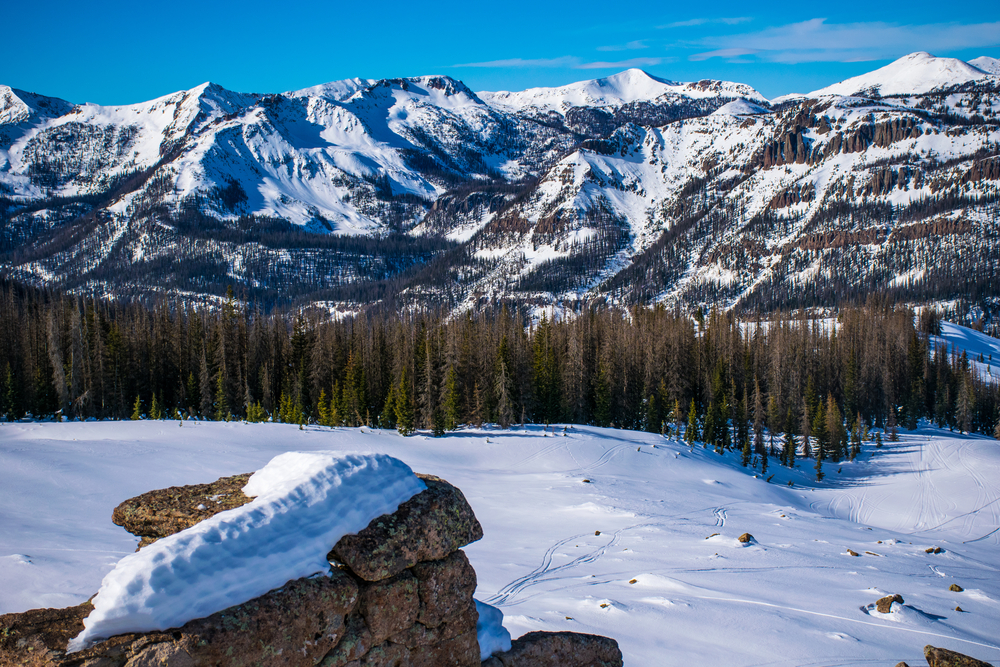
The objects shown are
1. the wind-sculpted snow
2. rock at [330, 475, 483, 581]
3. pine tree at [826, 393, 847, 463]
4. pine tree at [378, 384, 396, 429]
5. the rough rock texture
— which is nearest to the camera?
the wind-sculpted snow

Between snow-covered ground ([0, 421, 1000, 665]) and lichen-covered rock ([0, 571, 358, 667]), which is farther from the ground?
lichen-covered rock ([0, 571, 358, 667])

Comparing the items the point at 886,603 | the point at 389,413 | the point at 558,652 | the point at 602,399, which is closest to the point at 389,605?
the point at 558,652

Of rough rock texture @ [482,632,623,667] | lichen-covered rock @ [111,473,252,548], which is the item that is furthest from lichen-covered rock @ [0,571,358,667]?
rough rock texture @ [482,632,623,667]

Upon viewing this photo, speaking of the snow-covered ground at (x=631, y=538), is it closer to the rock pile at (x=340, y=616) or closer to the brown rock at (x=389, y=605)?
the rock pile at (x=340, y=616)

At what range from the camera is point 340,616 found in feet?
17.5

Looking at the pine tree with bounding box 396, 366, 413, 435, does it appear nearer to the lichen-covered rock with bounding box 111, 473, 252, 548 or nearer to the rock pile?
the rock pile

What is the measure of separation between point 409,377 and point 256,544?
142 ft

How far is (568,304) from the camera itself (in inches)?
7662

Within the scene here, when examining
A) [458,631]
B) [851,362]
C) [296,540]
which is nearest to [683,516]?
[458,631]

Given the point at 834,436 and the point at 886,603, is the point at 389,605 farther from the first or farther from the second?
the point at 834,436

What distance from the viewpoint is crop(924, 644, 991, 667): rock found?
855 centimetres

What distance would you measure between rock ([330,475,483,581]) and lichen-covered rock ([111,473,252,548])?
125 cm

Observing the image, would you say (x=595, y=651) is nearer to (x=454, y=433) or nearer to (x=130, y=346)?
(x=454, y=433)

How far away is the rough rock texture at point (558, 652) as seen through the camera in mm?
7137
